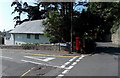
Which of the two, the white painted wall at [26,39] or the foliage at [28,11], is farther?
the foliage at [28,11]

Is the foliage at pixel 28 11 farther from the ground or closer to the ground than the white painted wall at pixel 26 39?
farther from the ground

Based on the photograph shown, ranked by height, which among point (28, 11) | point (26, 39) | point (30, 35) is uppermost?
point (28, 11)

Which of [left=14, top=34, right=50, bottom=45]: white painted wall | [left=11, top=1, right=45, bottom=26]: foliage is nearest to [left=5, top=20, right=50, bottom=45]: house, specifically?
[left=14, top=34, right=50, bottom=45]: white painted wall

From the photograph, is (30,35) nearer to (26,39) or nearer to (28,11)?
(26,39)

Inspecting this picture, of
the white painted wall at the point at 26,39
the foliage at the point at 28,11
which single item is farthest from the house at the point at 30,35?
the foliage at the point at 28,11

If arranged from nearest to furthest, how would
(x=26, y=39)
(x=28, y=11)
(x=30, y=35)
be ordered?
(x=30, y=35) < (x=26, y=39) < (x=28, y=11)

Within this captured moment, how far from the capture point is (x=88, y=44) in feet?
54.0

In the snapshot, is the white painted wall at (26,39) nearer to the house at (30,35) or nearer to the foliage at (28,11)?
the house at (30,35)

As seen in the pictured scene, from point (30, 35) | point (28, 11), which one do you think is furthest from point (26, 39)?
point (28, 11)

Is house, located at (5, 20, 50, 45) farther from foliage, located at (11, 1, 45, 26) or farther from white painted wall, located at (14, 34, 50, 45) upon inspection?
foliage, located at (11, 1, 45, 26)

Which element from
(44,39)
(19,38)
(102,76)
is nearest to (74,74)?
(102,76)

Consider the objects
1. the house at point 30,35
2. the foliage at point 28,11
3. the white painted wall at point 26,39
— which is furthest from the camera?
the foliage at point 28,11

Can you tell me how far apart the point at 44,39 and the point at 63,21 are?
1025 centimetres

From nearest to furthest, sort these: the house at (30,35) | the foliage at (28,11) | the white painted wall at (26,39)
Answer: the white painted wall at (26,39) → the house at (30,35) → the foliage at (28,11)
